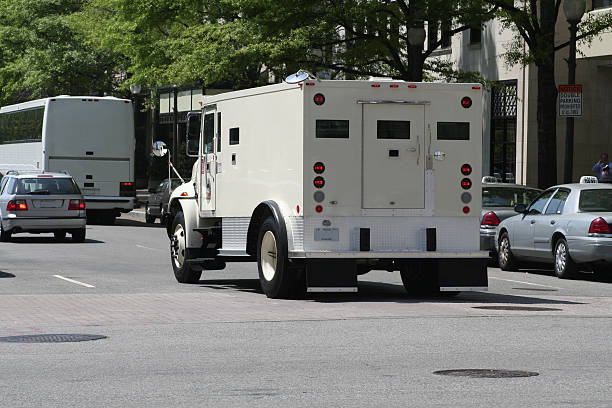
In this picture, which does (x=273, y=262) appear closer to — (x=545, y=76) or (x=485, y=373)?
(x=485, y=373)

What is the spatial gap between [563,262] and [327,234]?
662 cm

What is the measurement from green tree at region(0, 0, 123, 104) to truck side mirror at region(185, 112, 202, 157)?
35.0 m

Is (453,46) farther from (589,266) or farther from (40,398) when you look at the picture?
(40,398)

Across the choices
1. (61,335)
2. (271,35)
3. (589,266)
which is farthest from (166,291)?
(271,35)

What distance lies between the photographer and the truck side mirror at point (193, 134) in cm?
1927

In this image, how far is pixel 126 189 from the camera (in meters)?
40.9

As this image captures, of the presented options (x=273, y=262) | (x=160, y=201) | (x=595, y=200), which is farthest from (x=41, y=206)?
(x=273, y=262)

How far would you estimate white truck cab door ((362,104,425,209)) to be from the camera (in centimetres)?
1614

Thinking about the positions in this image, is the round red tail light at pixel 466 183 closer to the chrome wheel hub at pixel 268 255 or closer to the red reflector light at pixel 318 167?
the red reflector light at pixel 318 167

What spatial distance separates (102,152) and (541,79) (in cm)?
1611

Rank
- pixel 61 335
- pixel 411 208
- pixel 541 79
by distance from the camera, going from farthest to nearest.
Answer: pixel 541 79 → pixel 411 208 → pixel 61 335

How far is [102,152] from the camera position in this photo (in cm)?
4062

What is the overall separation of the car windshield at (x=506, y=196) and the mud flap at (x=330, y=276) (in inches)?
380

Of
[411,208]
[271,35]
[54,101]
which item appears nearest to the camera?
[411,208]
